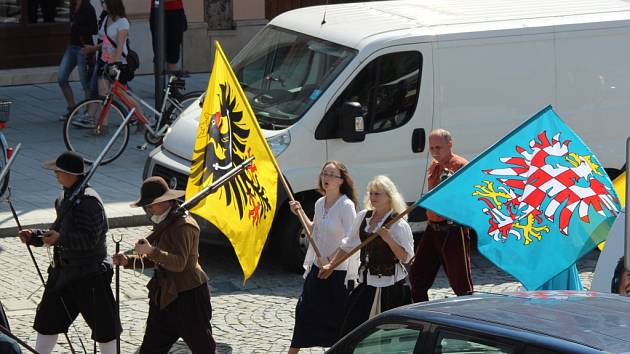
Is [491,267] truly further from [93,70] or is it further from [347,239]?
[93,70]

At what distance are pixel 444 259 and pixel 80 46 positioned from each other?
8.68 meters

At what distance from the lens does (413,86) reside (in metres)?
11.9

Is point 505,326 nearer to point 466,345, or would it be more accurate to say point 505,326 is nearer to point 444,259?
point 466,345

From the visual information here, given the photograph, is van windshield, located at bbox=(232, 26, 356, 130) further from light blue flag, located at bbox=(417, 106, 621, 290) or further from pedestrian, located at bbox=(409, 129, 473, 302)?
light blue flag, located at bbox=(417, 106, 621, 290)

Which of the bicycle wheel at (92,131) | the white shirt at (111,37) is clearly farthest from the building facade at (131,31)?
the bicycle wheel at (92,131)

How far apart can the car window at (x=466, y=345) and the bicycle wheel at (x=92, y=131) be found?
996 centimetres

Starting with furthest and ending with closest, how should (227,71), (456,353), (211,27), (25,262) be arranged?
1. (211,27)
2. (25,262)
3. (227,71)
4. (456,353)

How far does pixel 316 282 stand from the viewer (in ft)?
30.1

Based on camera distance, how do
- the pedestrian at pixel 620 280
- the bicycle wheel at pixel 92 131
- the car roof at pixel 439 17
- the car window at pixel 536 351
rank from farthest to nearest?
the bicycle wheel at pixel 92 131 < the car roof at pixel 439 17 < the pedestrian at pixel 620 280 < the car window at pixel 536 351

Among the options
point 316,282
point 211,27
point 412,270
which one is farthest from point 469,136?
point 211,27

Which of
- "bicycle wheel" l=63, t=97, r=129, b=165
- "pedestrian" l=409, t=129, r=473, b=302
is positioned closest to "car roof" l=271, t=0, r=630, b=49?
"pedestrian" l=409, t=129, r=473, b=302

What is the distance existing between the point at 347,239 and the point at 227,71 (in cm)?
174

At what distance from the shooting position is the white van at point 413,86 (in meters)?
11.7

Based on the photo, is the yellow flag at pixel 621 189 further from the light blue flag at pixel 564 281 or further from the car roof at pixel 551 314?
the car roof at pixel 551 314
